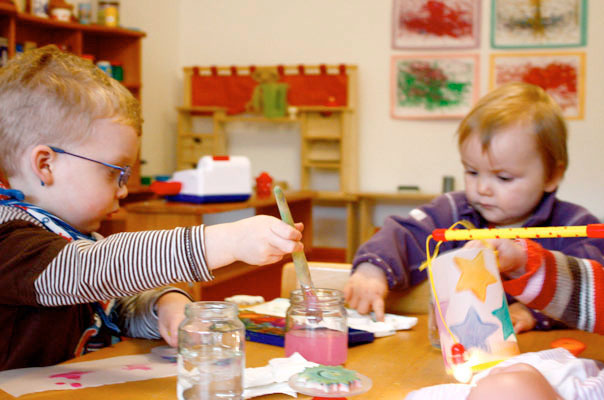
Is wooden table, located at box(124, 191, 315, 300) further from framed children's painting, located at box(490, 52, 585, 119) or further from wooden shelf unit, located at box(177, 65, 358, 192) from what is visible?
framed children's painting, located at box(490, 52, 585, 119)

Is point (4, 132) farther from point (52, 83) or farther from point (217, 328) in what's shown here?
point (217, 328)

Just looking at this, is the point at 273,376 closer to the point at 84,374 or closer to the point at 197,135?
the point at 84,374

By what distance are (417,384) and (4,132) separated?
0.66 m

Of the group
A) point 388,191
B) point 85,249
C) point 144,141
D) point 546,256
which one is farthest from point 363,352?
point 144,141

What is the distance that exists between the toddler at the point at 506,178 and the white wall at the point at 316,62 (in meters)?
3.43

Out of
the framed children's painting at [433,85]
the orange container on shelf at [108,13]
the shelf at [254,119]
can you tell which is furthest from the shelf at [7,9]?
the framed children's painting at [433,85]

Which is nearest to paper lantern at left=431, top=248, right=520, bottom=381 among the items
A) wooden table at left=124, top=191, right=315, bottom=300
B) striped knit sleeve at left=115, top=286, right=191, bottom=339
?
striped knit sleeve at left=115, top=286, right=191, bottom=339

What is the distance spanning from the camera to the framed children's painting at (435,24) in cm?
474

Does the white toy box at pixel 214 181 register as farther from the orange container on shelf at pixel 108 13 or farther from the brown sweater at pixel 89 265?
the brown sweater at pixel 89 265

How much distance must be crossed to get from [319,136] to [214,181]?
1.97 meters

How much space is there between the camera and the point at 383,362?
2.76 feet

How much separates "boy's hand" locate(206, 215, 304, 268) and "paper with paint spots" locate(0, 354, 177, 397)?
173 mm

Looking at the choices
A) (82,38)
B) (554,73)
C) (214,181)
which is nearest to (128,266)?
(214,181)

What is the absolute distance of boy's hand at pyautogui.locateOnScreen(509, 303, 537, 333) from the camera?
101 cm
